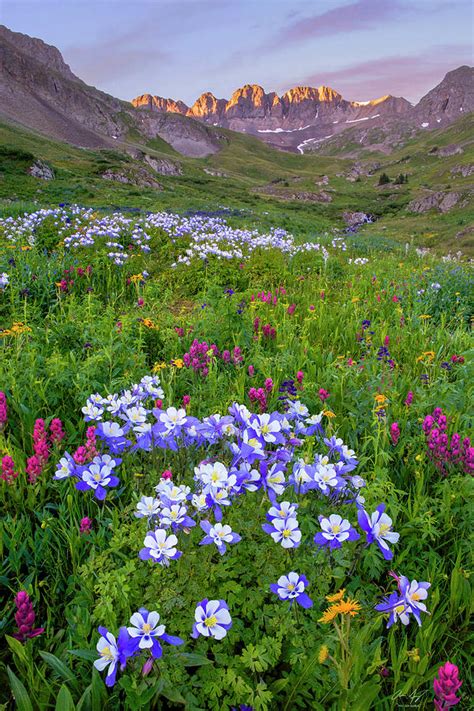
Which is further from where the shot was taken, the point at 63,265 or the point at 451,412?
the point at 63,265

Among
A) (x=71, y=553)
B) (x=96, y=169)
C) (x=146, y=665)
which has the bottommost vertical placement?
(x=71, y=553)

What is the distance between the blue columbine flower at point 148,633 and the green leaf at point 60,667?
1.68 ft

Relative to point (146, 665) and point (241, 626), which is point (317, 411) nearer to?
point (241, 626)

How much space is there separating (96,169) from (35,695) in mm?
62035

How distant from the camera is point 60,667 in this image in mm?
1746

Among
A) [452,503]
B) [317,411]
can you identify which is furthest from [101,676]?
[317,411]

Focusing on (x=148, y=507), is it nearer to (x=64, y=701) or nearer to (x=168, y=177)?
(x=64, y=701)

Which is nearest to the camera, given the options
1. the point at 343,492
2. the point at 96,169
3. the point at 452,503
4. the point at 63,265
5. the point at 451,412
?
the point at 343,492

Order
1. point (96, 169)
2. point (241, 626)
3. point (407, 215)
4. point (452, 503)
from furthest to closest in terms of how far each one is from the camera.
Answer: point (96, 169) < point (407, 215) < point (452, 503) < point (241, 626)

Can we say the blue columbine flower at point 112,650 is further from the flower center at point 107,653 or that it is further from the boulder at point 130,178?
the boulder at point 130,178

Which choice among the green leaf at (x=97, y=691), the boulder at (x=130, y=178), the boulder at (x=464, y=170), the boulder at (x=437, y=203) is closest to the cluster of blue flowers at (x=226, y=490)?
the green leaf at (x=97, y=691)

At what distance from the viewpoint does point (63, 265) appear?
23.3 feet

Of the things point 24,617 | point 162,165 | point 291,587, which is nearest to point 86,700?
point 24,617

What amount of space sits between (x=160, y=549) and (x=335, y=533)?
75 centimetres
